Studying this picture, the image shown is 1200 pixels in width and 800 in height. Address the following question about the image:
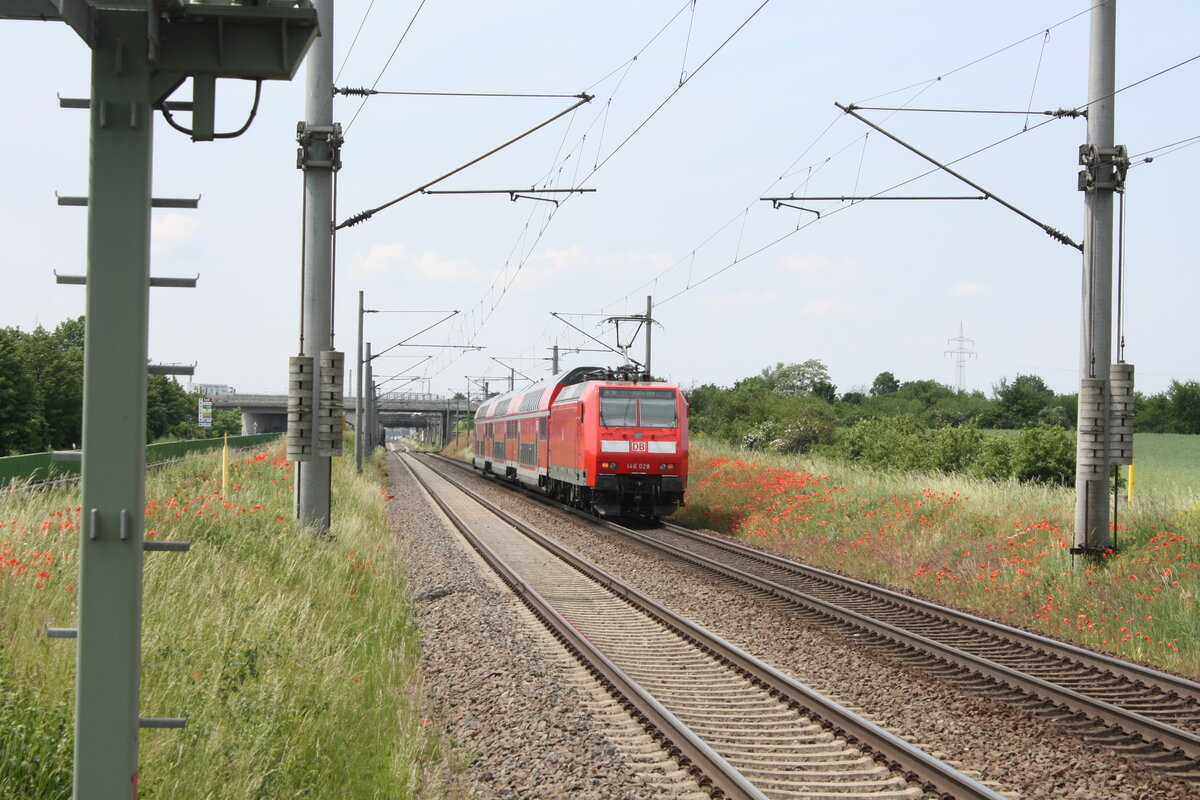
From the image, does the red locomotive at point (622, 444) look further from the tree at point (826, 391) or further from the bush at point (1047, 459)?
the tree at point (826, 391)

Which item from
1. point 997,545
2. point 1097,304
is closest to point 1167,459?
point 997,545

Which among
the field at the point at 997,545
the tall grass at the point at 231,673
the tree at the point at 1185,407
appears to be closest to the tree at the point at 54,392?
the field at the point at 997,545

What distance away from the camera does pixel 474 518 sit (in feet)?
79.9

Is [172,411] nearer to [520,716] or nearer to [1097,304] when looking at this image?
[1097,304]

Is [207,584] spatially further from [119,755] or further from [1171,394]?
[1171,394]

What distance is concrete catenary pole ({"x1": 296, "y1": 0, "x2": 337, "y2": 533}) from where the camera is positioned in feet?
44.2

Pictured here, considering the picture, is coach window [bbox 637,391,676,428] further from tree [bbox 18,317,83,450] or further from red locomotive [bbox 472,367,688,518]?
tree [bbox 18,317,83,450]

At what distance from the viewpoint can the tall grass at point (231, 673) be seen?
15.4 ft

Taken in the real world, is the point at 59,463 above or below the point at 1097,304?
below

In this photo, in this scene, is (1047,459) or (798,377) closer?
(1047,459)

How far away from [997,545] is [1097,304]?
3.70m

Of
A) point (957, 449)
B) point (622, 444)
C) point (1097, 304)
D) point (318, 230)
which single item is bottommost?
point (957, 449)

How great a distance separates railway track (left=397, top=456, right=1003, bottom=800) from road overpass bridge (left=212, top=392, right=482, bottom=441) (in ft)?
235

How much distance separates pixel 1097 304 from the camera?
13375 millimetres
